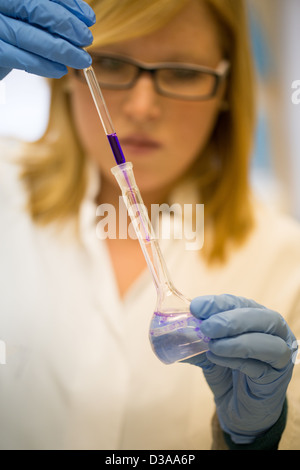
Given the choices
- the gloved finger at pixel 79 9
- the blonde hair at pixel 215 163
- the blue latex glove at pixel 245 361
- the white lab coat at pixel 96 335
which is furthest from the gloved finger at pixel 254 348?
the gloved finger at pixel 79 9

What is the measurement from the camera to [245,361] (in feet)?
2.19

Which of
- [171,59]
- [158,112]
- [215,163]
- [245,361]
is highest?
[171,59]

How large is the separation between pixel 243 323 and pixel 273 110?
1.19m

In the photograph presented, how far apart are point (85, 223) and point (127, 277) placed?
0.55ft

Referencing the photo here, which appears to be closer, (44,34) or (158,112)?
(44,34)

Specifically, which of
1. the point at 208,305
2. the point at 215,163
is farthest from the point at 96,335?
the point at 215,163

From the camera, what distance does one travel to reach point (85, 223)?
112cm

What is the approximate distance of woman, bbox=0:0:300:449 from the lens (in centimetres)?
75

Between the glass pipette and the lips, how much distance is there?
11.0 inches

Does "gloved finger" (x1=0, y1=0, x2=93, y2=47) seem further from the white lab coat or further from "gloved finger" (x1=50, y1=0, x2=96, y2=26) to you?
the white lab coat

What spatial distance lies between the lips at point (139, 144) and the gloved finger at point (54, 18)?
283 mm

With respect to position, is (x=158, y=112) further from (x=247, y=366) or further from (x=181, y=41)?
(x=247, y=366)
